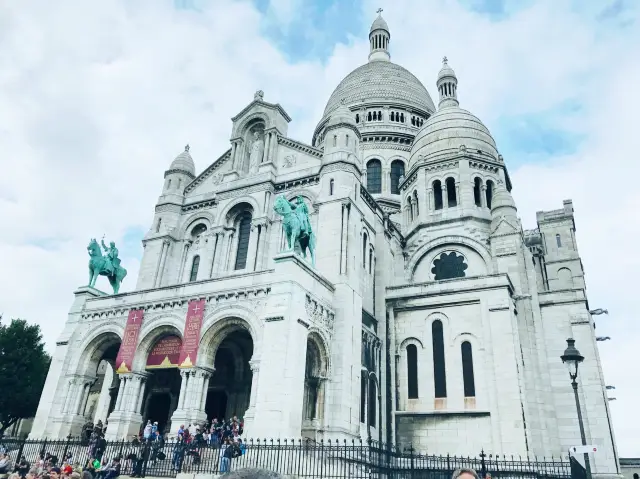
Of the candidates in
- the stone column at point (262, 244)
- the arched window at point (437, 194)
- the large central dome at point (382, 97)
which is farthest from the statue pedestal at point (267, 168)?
the large central dome at point (382, 97)

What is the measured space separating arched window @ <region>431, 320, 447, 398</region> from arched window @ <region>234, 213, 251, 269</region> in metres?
10.9

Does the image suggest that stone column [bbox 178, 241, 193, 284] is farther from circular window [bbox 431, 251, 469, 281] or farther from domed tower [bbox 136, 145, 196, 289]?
circular window [bbox 431, 251, 469, 281]

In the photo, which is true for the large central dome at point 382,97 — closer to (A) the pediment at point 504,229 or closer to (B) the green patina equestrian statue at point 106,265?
(A) the pediment at point 504,229

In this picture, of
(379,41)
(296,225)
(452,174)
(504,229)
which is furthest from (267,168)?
(379,41)

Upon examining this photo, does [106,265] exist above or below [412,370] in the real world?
above

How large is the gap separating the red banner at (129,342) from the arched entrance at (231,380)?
12.5ft

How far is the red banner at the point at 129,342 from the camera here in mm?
23562

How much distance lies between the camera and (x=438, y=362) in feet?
90.6

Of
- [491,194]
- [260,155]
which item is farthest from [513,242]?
[260,155]

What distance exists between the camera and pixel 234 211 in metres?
30.6

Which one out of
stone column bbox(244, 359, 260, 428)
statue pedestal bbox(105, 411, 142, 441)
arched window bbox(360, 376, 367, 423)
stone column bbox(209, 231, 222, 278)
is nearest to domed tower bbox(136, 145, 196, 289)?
stone column bbox(209, 231, 222, 278)

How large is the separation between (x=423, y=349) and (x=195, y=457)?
47.8ft

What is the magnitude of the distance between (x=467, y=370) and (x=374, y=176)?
21.7m

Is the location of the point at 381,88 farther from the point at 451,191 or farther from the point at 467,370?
the point at 467,370
